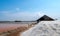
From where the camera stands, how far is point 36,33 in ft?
18.6

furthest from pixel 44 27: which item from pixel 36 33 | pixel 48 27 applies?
pixel 36 33

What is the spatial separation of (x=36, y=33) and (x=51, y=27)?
0.78 meters

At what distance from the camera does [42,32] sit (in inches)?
221

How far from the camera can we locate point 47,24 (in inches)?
247

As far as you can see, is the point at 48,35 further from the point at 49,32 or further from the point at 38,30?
the point at 38,30

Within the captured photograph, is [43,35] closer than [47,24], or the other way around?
[43,35]

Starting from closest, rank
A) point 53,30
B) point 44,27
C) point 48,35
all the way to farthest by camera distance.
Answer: point 48,35
point 53,30
point 44,27

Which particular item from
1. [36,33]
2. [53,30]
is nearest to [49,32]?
[53,30]

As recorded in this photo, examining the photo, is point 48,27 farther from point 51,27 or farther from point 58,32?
point 58,32

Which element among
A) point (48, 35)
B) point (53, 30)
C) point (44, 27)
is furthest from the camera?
point (44, 27)

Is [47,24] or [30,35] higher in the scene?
[47,24]

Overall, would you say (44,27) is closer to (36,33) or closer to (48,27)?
(48,27)

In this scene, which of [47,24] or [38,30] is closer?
[38,30]

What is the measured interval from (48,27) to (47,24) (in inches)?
14.8
